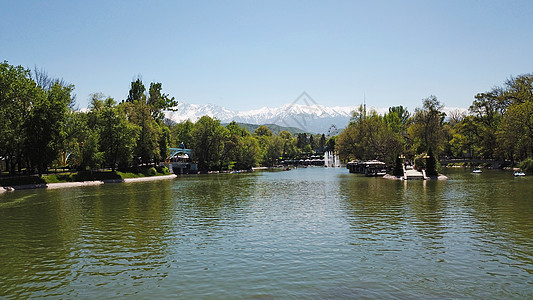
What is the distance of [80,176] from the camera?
7819 cm

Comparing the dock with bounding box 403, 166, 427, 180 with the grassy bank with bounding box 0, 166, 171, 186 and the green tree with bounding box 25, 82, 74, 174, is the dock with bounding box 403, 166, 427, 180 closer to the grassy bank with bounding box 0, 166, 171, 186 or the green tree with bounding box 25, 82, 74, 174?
the grassy bank with bounding box 0, 166, 171, 186

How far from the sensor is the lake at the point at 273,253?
14.2m

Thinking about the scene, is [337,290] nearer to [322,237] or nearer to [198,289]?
[198,289]

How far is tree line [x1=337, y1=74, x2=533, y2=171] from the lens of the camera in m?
89.6

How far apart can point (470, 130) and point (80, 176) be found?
109075mm

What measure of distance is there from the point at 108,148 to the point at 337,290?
8048 cm

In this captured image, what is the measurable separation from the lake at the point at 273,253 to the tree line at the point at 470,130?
64.1 m

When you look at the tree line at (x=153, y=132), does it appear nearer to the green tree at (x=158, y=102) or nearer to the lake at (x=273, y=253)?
the green tree at (x=158, y=102)

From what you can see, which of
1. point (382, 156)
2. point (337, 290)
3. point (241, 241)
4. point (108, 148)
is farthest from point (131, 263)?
point (382, 156)

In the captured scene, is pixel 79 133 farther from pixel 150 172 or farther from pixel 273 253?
pixel 273 253

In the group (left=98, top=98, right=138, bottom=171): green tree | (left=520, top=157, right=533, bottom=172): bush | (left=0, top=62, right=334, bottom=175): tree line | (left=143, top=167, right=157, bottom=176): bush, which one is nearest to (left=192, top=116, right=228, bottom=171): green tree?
(left=0, top=62, right=334, bottom=175): tree line

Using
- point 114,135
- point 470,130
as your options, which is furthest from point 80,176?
point 470,130

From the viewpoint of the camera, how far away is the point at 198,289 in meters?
14.1

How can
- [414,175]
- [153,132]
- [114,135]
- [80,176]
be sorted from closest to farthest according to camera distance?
[414,175] → [80,176] → [114,135] → [153,132]
